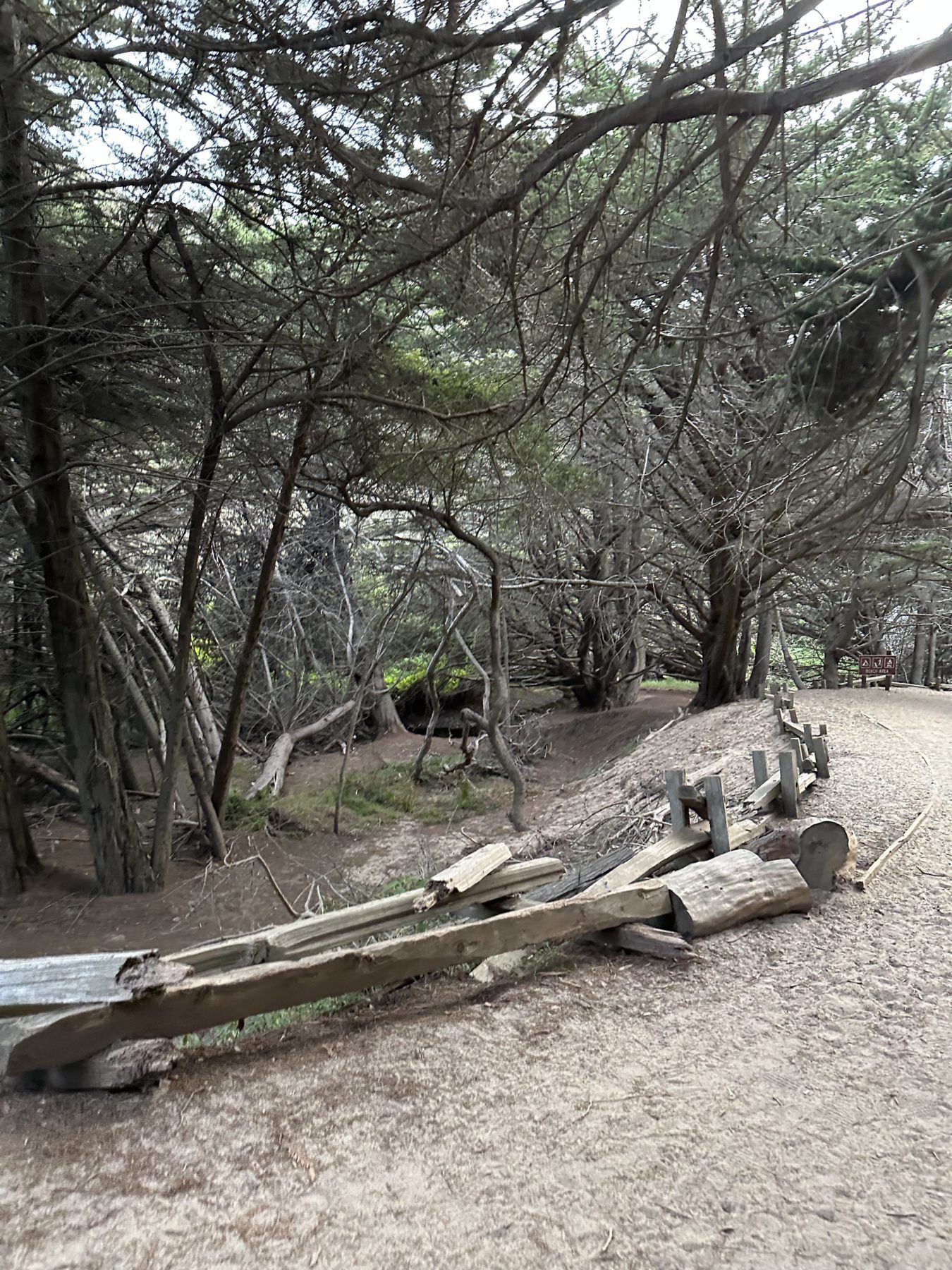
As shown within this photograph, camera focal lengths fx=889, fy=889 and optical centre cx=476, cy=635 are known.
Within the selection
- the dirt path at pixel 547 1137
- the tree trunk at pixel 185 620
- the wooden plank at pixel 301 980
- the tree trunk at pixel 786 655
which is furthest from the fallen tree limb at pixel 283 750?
the dirt path at pixel 547 1137

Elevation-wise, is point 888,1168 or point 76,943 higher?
point 888,1168

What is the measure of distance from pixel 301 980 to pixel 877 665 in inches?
738

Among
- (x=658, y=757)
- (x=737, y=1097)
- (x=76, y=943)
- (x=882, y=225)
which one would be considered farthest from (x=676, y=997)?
(x=658, y=757)

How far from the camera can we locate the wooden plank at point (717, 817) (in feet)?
18.6

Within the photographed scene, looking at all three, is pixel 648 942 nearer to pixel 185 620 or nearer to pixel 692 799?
pixel 692 799

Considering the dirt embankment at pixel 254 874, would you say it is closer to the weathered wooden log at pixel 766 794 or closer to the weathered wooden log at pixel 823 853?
the weathered wooden log at pixel 766 794

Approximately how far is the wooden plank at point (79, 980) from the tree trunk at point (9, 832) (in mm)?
Answer: 6498

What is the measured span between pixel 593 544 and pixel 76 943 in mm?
10500

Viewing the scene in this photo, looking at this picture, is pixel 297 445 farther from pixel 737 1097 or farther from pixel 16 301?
pixel 737 1097

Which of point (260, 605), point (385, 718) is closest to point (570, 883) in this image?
point (260, 605)

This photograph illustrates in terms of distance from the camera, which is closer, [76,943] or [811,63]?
[811,63]

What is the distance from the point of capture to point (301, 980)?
3.68m

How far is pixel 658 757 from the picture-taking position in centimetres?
1238

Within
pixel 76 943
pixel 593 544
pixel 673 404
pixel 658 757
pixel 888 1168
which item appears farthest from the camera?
pixel 593 544
